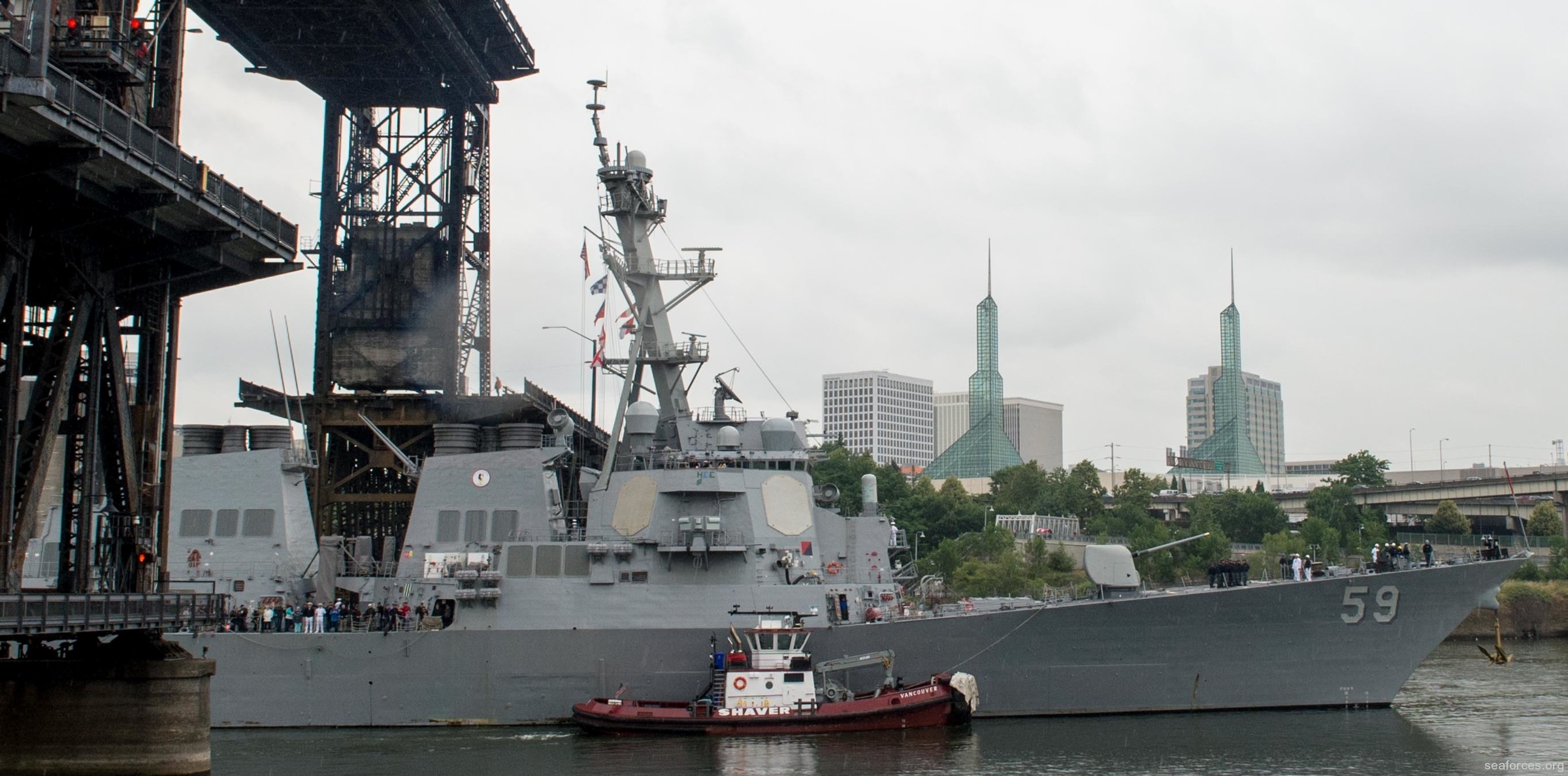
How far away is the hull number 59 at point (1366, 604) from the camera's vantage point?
29500 millimetres

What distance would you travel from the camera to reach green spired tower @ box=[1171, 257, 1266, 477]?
5399 inches

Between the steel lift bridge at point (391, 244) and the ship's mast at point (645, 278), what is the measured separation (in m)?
4.70

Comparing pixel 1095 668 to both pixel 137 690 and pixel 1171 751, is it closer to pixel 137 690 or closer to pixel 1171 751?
pixel 1171 751

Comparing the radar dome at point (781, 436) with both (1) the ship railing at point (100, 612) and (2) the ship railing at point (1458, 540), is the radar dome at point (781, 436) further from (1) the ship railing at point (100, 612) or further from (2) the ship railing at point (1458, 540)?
(2) the ship railing at point (1458, 540)

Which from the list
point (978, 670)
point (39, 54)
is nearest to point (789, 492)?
point (978, 670)

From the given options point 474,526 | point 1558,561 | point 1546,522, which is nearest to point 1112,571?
point 474,526

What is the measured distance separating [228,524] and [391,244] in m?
10.8

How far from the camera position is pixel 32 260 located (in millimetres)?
19922

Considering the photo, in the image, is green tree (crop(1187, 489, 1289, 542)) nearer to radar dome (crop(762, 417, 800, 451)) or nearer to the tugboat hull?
radar dome (crop(762, 417, 800, 451))

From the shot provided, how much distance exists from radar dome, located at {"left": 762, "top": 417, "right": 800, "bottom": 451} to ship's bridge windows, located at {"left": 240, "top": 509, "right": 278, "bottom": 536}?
11315 mm

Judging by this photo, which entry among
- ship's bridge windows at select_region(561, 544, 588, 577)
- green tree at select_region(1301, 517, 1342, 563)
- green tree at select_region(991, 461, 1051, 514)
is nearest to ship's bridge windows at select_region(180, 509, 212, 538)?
ship's bridge windows at select_region(561, 544, 588, 577)

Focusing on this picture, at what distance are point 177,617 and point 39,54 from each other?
8.55m

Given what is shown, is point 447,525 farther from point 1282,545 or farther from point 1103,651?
point 1282,545

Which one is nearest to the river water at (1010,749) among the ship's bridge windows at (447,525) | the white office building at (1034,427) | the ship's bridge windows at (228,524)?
the ship's bridge windows at (447,525)
